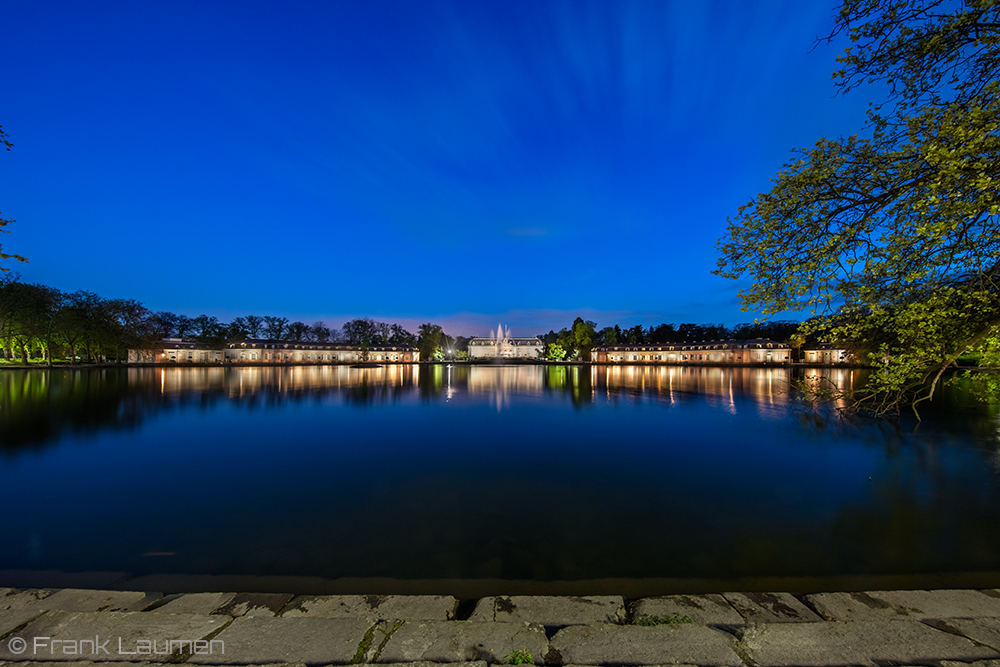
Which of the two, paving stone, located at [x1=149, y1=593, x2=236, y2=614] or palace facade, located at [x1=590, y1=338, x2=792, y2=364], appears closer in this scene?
paving stone, located at [x1=149, y1=593, x2=236, y2=614]

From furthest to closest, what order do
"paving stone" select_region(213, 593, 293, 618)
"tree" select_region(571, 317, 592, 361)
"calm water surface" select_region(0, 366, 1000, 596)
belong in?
1. "tree" select_region(571, 317, 592, 361)
2. "calm water surface" select_region(0, 366, 1000, 596)
3. "paving stone" select_region(213, 593, 293, 618)

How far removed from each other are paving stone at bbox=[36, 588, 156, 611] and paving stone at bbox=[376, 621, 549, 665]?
134 inches

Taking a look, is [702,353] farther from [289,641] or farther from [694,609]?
[289,641]

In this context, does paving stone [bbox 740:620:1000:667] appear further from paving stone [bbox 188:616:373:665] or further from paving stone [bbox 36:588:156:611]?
paving stone [bbox 36:588:156:611]

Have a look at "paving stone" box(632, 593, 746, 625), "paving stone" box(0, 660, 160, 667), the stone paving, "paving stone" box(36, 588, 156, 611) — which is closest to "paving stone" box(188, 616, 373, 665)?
the stone paving

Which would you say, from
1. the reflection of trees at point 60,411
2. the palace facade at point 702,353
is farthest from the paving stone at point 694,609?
the palace facade at point 702,353

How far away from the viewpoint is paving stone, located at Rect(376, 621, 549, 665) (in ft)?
10.5

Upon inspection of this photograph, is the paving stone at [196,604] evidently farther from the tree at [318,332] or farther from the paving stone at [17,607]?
the tree at [318,332]

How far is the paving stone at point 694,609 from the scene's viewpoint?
4.10 metres

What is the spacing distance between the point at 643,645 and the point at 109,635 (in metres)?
4.63

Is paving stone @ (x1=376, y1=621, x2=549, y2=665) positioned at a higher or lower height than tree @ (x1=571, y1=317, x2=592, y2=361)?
lower

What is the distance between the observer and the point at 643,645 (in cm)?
330

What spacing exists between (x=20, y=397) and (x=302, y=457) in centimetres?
2723

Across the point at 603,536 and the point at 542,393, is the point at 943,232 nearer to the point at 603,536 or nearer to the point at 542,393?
the point at 603,536
